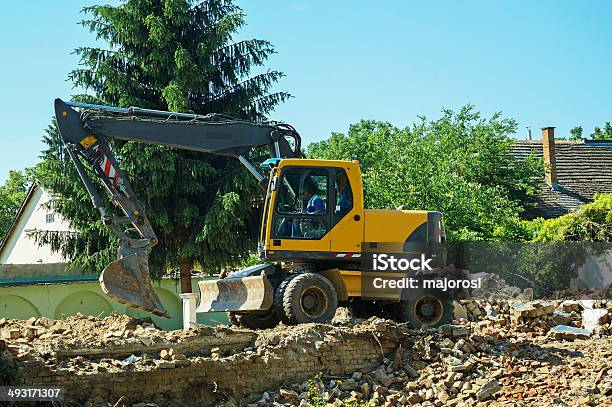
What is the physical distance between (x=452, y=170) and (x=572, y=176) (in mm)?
9109

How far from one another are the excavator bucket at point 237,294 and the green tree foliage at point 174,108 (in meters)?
5.66

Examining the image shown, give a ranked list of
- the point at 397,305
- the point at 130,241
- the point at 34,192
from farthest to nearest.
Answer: the point at 34,192 → the point at 397,305 → the point at 130,241

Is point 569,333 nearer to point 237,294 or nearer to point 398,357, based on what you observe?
point 398,357

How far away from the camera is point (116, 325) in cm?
1528

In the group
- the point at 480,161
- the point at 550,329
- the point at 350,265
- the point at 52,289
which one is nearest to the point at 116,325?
the point at 350,265

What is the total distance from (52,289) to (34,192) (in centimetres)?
1005

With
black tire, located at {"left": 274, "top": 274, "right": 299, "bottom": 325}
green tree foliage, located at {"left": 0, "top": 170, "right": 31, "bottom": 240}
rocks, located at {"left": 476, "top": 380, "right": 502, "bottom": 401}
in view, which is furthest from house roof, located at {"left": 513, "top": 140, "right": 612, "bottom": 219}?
green tree foliage, located at {"left": 0, "top": 170, "right": 31, "bottom": 240}

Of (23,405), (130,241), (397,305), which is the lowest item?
(23,405)

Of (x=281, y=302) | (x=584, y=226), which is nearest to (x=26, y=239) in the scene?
(x=584, y=226)

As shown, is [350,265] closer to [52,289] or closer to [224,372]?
[224,372]

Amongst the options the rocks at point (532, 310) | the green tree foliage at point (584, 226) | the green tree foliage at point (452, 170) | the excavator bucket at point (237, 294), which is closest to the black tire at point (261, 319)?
the excavator bucket at point (237, 294)

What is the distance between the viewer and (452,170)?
28984mm

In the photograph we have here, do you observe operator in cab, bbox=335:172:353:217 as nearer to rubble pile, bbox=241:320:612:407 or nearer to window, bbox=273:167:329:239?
window, bbox=273:167:329:239

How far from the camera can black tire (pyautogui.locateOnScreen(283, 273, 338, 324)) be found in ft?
46.6
